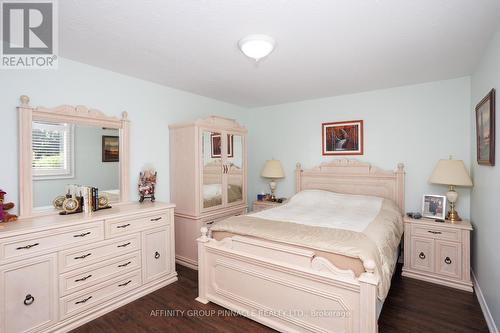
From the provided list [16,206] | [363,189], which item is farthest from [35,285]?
[363,189]

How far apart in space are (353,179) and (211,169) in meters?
2.11

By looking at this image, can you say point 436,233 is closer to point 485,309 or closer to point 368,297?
point 485,309

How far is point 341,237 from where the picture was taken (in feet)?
6.75

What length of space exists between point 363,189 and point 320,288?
88.9 inches

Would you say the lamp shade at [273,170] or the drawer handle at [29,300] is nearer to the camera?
the drawer handle at [29,300]

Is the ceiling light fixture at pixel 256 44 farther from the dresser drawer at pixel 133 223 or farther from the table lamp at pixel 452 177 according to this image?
the table lamp at pixel 452 177

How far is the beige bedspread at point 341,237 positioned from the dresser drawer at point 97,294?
969 mm

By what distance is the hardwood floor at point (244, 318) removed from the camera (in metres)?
2.12

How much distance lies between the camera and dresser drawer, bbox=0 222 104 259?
1.84 meters

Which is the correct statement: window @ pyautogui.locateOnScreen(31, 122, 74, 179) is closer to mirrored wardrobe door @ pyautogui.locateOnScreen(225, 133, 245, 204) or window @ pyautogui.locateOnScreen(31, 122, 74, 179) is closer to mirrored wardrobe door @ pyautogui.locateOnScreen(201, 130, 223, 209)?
mirrored wardrobe door @ pyautogui.locateOnScreen(201, 130, 223, 209)

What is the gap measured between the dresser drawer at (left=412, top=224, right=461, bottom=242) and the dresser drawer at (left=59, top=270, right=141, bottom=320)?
312 centimetres

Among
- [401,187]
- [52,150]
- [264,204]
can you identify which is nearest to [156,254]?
[52,150]

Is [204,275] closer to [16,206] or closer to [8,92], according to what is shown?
[16,206]

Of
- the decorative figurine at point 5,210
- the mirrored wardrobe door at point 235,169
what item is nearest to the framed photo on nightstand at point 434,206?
the mirrored wardrobe door at point 235,169
